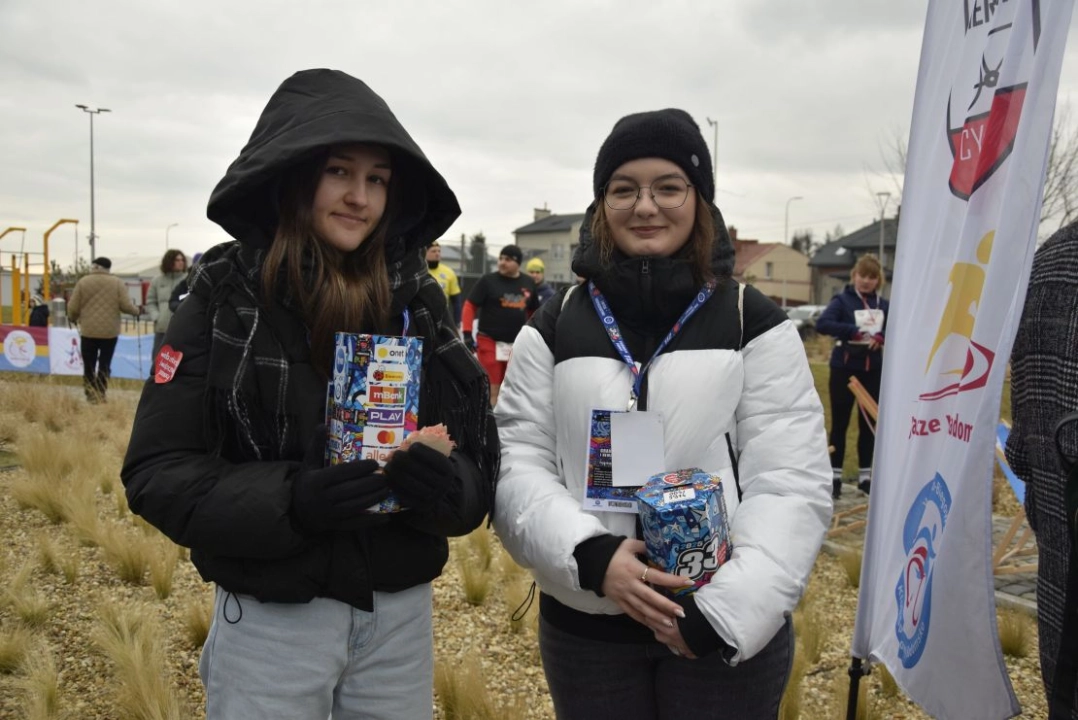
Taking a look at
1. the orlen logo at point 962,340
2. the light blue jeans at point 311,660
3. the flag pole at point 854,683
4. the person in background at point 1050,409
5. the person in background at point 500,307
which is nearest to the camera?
the person in background at point 1050,409

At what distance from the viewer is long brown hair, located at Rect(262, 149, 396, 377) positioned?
1777 mm

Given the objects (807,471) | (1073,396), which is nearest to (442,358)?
(807,471)

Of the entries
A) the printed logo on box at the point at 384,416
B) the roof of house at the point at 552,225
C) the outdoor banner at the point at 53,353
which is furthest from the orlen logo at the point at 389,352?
the roof of house at the point at 552,225

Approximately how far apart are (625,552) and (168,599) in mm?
3179

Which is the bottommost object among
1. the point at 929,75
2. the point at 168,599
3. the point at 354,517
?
the point at 168,599

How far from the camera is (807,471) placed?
183cm

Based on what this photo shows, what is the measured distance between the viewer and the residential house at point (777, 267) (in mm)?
64188

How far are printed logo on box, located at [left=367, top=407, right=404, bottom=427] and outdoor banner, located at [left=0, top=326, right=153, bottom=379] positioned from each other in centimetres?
1230

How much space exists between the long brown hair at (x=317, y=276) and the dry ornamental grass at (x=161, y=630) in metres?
1.86

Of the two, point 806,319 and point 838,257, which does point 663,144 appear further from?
point 838,257

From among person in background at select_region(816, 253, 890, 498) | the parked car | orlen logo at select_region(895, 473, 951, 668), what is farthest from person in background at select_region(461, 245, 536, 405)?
the parked car

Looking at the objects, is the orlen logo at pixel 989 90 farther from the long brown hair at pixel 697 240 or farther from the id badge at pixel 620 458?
the id badge at pixel 620 458

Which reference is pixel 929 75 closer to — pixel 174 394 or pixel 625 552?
pixel 625 552

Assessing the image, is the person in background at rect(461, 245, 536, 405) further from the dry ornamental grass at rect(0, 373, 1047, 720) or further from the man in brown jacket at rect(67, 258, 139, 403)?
the man in brown jacket at rect(67, 258, 139, 403)
